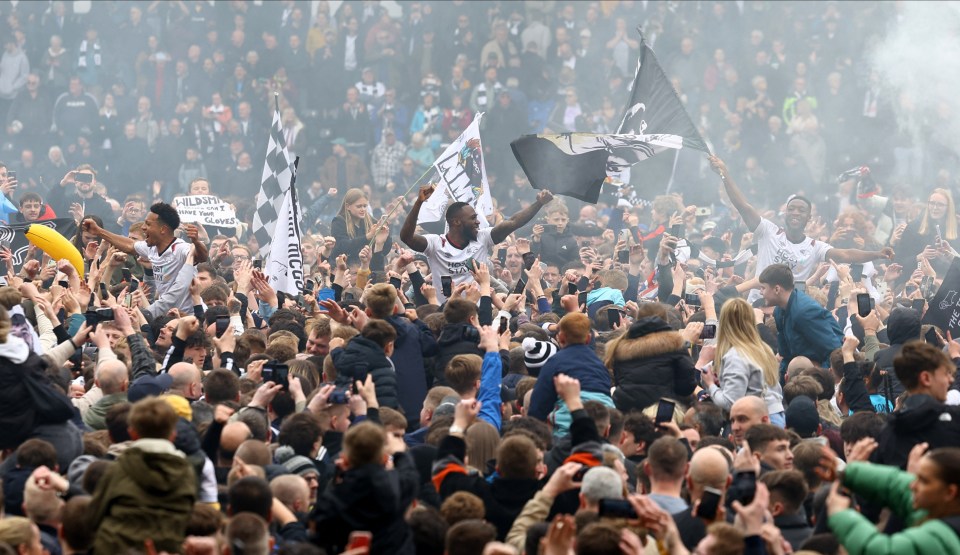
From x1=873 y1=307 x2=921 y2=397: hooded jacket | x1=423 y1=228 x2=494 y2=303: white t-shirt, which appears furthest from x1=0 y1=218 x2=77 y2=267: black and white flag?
x1=873 y1=307 x2=921 y2=397: hooded jacket

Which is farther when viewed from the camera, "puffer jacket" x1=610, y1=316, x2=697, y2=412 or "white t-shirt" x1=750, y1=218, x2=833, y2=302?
"white t-shirt" x1=750, y1=218, x2=833, y2=302

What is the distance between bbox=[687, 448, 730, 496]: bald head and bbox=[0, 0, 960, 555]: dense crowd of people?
0.5 inches

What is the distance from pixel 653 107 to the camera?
13.3 meters

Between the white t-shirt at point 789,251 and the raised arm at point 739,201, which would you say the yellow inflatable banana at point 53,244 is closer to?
the raised arm at point 739,201

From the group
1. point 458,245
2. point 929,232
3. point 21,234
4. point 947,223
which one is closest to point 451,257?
point 458,245

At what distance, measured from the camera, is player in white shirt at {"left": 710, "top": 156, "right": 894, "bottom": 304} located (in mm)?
12469

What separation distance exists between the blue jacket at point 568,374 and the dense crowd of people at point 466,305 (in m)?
0.02

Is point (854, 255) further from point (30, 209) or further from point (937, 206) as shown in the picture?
point (30, 209)

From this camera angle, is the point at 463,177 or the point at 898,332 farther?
the point at 463,177

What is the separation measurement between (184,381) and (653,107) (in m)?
7.08

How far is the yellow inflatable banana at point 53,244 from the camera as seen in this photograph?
10.6 meters

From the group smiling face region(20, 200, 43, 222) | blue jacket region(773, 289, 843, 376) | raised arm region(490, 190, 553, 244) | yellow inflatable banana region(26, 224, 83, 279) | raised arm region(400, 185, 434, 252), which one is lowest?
blue jacket region(773, 289, 843, 376)

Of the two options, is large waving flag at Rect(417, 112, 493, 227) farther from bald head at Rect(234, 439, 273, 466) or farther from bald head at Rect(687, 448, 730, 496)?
bald head at Rect(687, 448, 730, 496)

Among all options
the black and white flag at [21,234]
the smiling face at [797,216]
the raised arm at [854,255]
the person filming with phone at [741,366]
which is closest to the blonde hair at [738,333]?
the person filming with phone at [741,366]
